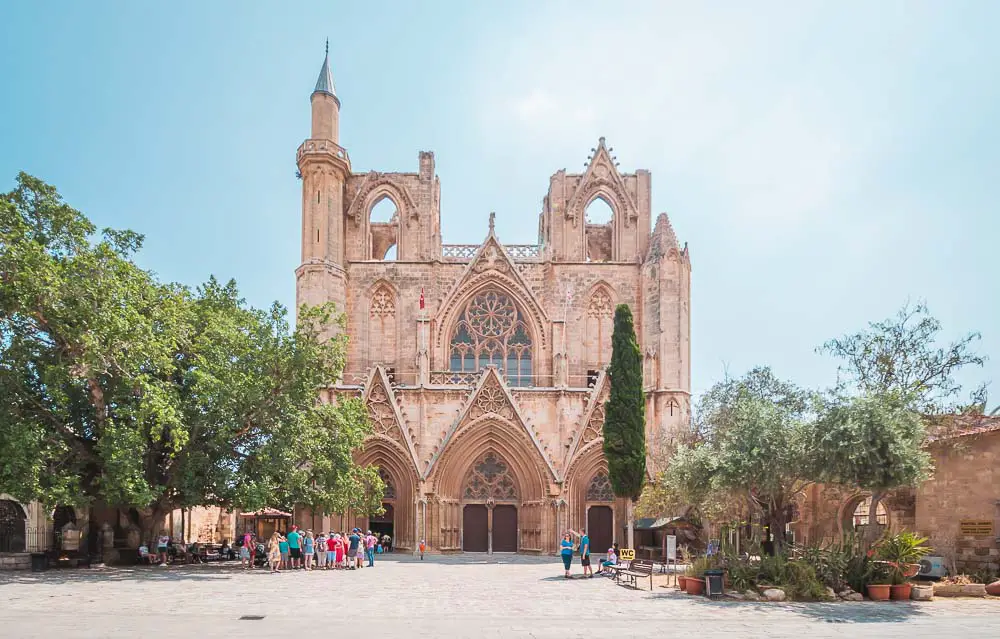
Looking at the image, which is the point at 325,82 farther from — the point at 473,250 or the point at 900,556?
the point at 900,556

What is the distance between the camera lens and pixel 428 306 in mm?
37938

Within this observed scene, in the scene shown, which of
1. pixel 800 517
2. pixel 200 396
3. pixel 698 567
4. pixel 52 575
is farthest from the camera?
pixel 800 517

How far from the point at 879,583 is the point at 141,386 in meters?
17.1

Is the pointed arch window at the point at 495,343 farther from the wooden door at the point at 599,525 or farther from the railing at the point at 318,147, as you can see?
the railing at the point at 318,147

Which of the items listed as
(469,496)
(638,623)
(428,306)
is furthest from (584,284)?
(638,623)

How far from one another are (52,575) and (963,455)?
2147 cm

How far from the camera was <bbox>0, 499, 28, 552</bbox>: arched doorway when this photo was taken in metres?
29.2

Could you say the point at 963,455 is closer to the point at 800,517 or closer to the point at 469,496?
the point at 800,517

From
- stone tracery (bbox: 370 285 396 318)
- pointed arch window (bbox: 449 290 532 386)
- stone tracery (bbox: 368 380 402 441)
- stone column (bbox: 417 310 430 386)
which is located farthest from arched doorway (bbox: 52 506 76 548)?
pointed arch window (bbox: 449 290 532 386)

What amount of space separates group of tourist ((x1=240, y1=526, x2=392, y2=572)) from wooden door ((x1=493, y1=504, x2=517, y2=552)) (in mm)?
9313

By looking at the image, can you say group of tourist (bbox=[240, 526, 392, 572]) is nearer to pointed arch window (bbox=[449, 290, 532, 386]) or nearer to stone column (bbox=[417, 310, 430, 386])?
stone column (bbox=[417, 310, 430, 386])

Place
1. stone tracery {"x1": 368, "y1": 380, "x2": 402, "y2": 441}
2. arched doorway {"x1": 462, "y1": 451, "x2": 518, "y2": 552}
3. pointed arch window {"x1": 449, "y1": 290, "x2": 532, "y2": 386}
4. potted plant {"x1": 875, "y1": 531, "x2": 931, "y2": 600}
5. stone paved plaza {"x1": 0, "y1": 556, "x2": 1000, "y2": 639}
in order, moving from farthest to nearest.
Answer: pointed arch window {"x1": 449, "y1": 290, "x2": 532, "y2": 386}
arched doorway {"x1": 462, "y1": 451, "x2": 518, "y2": 552}
stone tracery {"x1": 368, "y1": 380, "x2": 402, "y2": 441}
potted plant {"x1": 875, "y1": 531, "x2": 931, "y2": 600}
stone paved plaza {"x1": 0, "y1": 556, "x2": 1000, "y2": 639}


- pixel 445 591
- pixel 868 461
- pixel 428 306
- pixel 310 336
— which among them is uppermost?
pixel 428 306

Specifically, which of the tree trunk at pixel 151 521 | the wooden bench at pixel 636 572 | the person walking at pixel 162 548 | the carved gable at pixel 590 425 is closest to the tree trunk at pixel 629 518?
the carved gable at pixel 590 425
